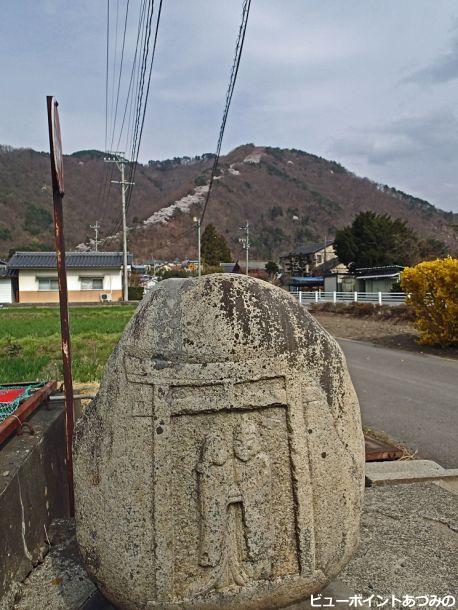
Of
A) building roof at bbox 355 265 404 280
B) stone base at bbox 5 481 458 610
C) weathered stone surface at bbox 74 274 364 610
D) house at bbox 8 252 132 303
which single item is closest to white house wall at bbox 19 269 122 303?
house at bbox 8 252 132 303

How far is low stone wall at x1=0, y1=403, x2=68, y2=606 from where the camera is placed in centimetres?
255

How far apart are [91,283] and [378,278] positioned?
20391 mm

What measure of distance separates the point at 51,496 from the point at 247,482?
1.91 m

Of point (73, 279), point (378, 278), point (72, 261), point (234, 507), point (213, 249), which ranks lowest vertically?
point (234, 507)

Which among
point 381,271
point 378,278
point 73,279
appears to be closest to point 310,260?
point 381,271

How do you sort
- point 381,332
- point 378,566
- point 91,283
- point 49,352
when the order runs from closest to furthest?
point 378,566, point 49,352, point 381,332, point 91,283

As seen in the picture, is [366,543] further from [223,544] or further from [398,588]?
[223,544]

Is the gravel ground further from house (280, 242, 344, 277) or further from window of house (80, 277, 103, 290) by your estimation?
house (280, 242, 344, 277)

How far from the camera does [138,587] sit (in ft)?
6.75

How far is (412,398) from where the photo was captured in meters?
7.95

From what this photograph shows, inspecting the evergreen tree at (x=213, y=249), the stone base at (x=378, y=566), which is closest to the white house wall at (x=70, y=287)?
the evergreen tree at (x=213, y=249)

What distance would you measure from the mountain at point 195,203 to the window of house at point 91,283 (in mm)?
23646

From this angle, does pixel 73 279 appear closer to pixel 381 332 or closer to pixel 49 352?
pixel 381 332

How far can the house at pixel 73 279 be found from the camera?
34938mm
